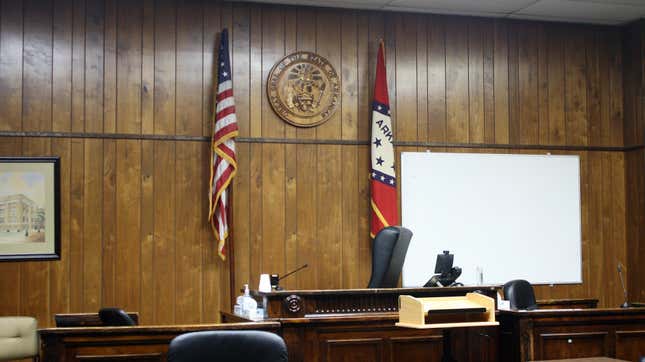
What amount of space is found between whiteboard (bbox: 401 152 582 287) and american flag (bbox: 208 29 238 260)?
1.68 m

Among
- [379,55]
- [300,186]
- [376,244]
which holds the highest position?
[379,55]

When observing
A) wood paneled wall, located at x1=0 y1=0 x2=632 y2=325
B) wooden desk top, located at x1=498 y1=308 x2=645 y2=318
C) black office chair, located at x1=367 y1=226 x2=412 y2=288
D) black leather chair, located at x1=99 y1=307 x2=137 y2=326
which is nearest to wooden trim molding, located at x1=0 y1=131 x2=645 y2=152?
wood paneled wall, located at x1=0 y1=0 x2=632 y2=325

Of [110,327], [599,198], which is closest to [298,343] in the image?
[110,327]

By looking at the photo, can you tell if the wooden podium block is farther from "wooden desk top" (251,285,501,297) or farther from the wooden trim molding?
the wooden trim molding

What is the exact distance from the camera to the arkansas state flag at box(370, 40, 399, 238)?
7.80m

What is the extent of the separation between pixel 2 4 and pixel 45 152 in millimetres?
1242

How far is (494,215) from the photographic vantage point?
8367mm

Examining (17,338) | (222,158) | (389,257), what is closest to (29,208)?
(17,338)

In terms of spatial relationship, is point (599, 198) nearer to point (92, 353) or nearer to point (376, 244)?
point (376, 244)

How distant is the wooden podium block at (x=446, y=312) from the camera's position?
4.84 m

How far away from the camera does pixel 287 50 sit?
7855 mm

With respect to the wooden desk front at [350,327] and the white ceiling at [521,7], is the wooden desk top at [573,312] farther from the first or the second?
the white ceiling at [521,7]

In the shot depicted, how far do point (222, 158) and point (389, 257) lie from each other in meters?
1.82

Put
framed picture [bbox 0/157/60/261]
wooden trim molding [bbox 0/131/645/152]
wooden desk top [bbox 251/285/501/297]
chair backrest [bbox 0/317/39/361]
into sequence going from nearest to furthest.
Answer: wooden desk top [bbox 251/285/501/297] → chair backrest [bbox 0/317/39/361] → framed picture [bbox 0/157/60/261] → wooden trim molding [bbox 0/131/645/152]
